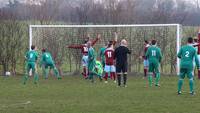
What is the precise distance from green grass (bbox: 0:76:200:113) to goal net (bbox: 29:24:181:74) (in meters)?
13.2

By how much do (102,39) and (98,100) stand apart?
19761mm

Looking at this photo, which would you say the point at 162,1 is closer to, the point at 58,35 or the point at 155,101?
the point at 58,35

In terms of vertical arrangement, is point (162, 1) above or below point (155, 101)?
above

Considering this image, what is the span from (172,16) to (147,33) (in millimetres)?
8974

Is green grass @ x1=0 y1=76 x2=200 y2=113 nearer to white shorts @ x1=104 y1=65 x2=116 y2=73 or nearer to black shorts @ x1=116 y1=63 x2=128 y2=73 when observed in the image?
black shorts @ x1=116 y1=63 x2=128 y2=73

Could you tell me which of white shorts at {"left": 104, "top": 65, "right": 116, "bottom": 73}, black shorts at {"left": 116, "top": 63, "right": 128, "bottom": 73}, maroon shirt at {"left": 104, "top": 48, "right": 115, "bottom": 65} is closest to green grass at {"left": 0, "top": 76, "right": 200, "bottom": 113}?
black shorts at {"left": 116, "top": 63, "right": 128, "bottom": 73}

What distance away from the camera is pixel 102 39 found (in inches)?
1587

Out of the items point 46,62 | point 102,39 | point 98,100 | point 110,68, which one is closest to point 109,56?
point 110,68

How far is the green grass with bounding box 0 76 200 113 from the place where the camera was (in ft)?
58.2

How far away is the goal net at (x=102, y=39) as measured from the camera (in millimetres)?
39688

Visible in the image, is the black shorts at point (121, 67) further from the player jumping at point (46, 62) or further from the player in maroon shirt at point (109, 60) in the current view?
the player jumping at point (46, 62)

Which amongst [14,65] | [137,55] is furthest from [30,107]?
[14,65]

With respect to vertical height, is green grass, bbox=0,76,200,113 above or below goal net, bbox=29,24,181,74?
below

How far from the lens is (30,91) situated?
82.1 feet
